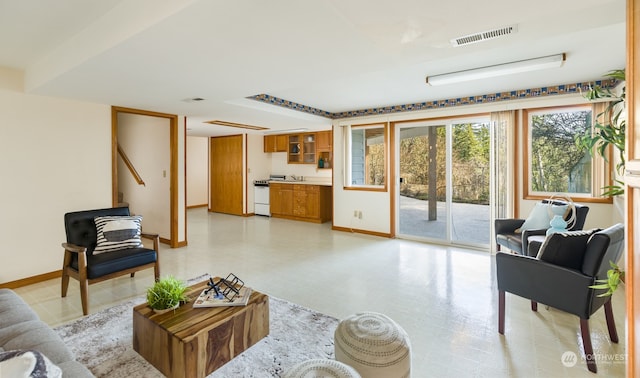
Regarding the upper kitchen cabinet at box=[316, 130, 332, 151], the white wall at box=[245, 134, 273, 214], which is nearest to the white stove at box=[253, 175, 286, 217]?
the white wall at box=[245, 134, 273, 214]

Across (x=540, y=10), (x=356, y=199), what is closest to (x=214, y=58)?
(x=540, y=10)

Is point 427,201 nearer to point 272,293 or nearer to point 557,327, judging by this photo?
point 557,327

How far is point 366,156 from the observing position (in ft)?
19.3

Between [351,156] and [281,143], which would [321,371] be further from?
[281,143]

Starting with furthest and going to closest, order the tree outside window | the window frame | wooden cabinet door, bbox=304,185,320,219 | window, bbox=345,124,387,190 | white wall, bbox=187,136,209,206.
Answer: white wall, bbox=187,136,209,206 → wooden cabinet door, bbox=304,185,320,219 → window, bbox=345,124,387,190 → the window frame → the tree outside window

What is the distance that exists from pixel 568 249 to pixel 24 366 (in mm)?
2843

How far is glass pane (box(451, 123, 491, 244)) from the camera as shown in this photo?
4.70 meters

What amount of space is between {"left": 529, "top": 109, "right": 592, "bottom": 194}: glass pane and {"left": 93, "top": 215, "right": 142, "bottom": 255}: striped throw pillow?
5.07m

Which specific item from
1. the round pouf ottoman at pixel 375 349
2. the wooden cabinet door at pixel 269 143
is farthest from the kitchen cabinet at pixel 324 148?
the round pouf ottoman at pixel 375 349

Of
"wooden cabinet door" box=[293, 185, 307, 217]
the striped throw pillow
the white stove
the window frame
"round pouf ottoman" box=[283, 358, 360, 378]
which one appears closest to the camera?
"round pouf ottoman" box=[283, 358, 360, 378]

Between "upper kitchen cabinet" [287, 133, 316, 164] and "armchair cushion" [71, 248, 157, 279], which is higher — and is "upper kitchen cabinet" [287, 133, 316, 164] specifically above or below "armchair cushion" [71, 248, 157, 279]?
above

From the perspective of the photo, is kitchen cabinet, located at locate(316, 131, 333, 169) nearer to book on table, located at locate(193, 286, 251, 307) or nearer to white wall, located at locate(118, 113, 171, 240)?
white wall, located at locate(118, 113, 171, 240)

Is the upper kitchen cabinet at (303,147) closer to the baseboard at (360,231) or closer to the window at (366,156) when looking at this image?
the window at (366,156)

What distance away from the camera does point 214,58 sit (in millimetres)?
2312
